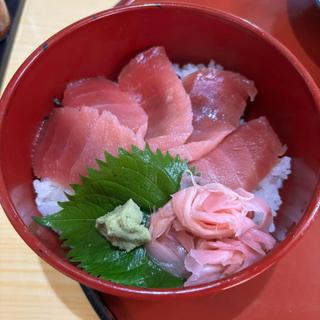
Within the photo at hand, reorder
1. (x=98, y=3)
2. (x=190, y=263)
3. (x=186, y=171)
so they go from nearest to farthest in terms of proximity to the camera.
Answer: (x=190, y=263) < (x=186, y=171) < (x=98, y=3)

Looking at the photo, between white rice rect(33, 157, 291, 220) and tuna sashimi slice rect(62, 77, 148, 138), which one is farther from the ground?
tuna sashimi slice rect(62, 77, 148, 138)

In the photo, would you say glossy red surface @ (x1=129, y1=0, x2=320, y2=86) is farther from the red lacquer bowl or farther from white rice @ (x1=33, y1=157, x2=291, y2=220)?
white rice @ (x1=33, y1=157, x2=291, y2=220)

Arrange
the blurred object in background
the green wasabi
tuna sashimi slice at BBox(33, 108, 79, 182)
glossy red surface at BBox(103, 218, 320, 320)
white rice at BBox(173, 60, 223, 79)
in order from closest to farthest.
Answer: the green wasabi → glossy red surface at BBox(103, 218, 320, 320) → tuna sashimi slice at BBox(33, 108, 79, 182) → white rice at BBox(173, 60, 223, 79) → the blurred object in background

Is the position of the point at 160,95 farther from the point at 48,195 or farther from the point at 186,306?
the point at 186,306

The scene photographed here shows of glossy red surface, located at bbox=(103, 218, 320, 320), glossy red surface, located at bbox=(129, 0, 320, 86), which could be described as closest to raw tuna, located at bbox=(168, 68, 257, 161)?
glossy red surface, located at bbox=(129, 0, 320, 86)

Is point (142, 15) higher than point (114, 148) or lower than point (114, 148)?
higher

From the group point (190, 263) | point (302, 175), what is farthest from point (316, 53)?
point (190, 263)

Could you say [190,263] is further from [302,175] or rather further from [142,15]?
[142,15]
